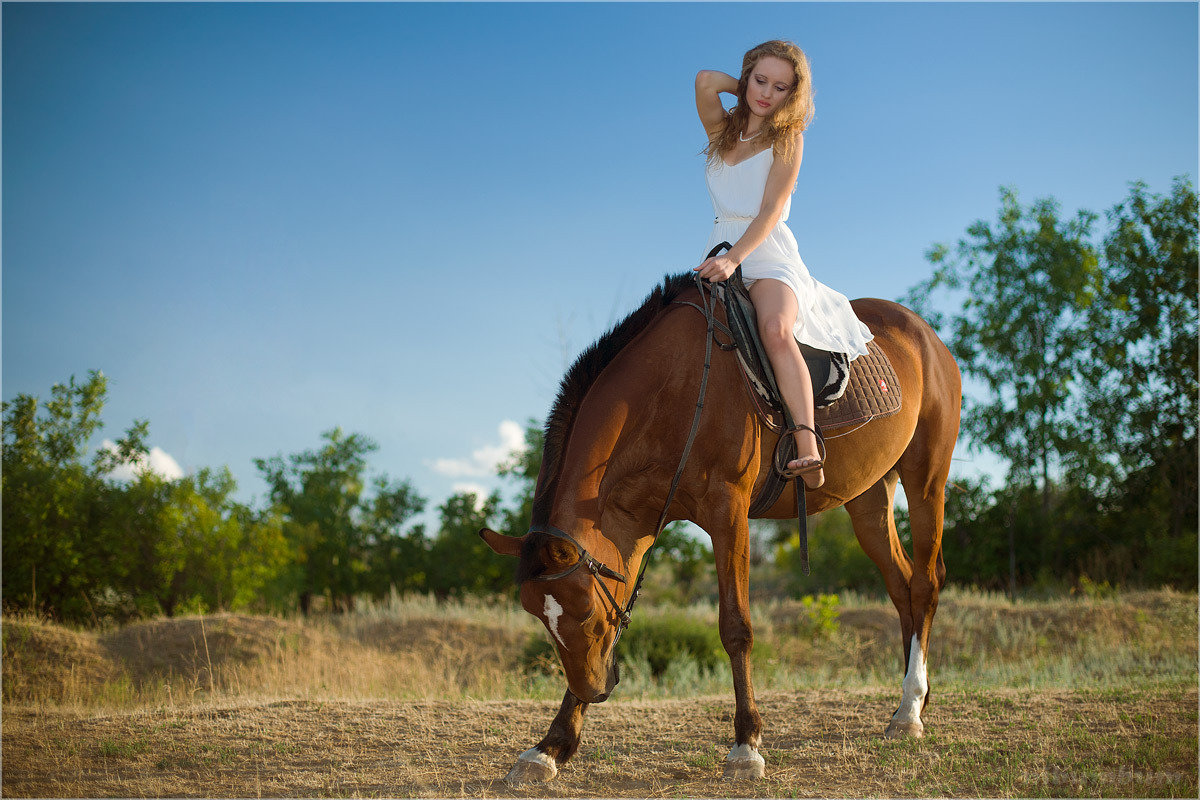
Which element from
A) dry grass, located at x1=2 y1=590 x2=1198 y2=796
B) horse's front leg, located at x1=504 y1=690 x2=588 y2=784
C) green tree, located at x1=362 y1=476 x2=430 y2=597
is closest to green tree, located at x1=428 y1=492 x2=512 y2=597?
green tree, located at x1=362 y1=476 x2=430 y2=597

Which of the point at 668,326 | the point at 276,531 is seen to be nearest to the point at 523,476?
the point at 276,531

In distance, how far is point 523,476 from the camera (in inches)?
810

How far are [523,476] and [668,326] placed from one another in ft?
56.1

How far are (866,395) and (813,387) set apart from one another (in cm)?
43

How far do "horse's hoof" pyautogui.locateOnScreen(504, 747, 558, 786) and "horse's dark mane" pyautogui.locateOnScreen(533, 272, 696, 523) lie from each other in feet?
4.10

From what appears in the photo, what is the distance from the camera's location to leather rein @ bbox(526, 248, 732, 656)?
10.2ft

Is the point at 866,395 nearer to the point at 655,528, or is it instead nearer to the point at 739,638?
the point at 655,528

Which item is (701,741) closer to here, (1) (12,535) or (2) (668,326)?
(2) (668,326)

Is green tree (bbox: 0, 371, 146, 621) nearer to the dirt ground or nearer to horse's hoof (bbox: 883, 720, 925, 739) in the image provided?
the dirt ground

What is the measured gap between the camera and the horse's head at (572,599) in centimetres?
306

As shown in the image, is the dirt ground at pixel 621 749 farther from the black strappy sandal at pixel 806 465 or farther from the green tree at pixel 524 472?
the green tree at pixel 524 472

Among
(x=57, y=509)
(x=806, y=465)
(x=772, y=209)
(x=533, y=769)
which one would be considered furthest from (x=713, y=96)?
(x=57, y=509)

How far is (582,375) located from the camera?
3.70m

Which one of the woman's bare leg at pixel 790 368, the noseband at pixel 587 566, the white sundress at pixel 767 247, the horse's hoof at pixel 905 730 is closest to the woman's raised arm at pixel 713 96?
the white sundress at pixel 767 247
